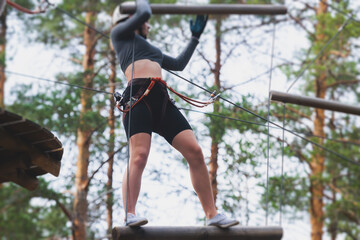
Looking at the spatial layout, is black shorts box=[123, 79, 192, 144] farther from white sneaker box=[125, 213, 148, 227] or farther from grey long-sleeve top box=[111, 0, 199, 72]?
white sneaker box=[125, 213, 148, 227]

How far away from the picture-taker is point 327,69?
44.1 feet

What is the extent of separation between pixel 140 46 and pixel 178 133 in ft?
2.23

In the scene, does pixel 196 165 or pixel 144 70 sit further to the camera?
pixel 144 70

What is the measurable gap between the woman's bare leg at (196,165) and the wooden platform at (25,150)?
2.66ft

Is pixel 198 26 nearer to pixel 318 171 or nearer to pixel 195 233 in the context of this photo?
pixel 195 233

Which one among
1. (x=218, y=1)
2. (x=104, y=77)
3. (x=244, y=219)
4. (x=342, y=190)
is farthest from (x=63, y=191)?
(x=342, y=190)

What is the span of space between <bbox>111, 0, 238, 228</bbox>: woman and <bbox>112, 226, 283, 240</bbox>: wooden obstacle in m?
0.07

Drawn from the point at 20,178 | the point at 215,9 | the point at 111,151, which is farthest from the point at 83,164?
the point at 20,178

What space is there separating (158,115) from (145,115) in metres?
0.11

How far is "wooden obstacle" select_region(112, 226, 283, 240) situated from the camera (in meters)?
3.75

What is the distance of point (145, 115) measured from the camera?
4.12 metres

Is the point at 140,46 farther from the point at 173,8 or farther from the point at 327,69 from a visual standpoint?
the point at 327,69

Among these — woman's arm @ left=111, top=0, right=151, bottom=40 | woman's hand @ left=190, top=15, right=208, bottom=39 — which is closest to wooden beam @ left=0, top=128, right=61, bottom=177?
woman's arm @ left=111, top=0, right=151, bottom=40

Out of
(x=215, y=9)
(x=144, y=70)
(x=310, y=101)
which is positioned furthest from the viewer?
(x=310, y=101)
